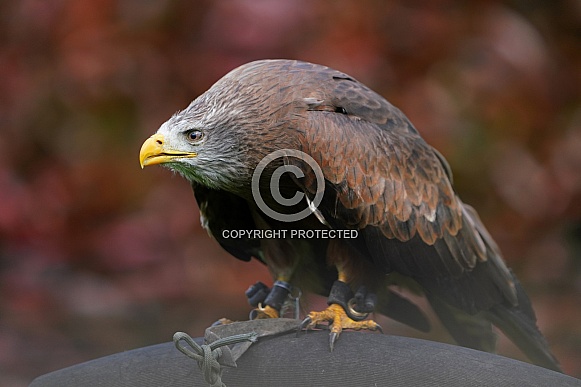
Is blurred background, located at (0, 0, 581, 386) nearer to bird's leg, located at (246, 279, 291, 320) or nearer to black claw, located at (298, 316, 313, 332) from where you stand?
bird's leg, located at (246, 279, 291, 320)

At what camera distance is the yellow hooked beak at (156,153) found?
9.80 feet

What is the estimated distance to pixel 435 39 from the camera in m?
4.18

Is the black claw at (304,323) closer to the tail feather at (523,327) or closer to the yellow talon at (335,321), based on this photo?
the yellow talon at (335,321)

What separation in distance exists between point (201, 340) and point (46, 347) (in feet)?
5.51

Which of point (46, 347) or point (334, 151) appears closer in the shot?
point (334, 151)

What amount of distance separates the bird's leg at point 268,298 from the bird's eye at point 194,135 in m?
0.61

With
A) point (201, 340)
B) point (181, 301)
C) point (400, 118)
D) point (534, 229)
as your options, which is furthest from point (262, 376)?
point (534, 229)

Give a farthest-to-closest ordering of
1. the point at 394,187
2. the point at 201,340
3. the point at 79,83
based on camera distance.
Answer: the point at 79,83
the point at 394,187
the point at 201,340

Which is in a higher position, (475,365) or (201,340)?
(201,340)

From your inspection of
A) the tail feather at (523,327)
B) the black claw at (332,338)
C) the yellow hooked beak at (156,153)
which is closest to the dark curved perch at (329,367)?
the black claw at (332,338)

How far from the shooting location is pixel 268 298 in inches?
131

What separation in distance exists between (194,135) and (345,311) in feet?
2.45

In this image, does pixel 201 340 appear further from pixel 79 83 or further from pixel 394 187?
pixel 79 83

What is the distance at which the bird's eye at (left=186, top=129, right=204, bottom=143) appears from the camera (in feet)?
10.1
